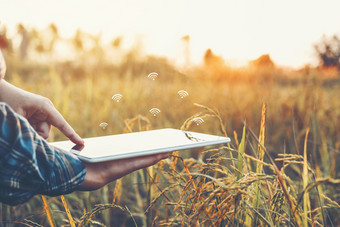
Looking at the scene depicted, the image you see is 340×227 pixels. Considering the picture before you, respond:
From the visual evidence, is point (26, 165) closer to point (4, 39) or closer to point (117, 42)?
point (117, 42)

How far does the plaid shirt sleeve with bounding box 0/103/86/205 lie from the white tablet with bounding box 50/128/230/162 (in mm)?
73

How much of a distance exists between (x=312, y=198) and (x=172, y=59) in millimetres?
1291

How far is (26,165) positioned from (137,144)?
1.09 feet

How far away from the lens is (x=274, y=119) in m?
2.37

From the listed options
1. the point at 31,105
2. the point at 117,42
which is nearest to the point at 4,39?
the point at 117,42

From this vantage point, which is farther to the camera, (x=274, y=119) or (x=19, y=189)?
(x=274, y=119)

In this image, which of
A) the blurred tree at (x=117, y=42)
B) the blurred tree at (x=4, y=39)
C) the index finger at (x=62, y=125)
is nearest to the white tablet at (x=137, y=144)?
the index finger at (x=62, y=125)

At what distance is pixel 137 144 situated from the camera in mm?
919

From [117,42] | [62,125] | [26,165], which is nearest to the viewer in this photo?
[26,165]

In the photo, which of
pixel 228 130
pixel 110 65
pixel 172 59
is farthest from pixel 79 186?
pixel 110 65

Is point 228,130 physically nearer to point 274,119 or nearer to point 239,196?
point 274,119

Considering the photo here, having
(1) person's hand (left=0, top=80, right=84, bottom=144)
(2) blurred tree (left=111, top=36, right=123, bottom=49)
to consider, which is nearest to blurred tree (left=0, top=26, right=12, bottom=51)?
(2) blurred tree (left=111, top=36, right=123, bottom=49)

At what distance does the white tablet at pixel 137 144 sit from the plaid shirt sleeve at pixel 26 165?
0.07 m

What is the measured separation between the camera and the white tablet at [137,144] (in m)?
0.79
